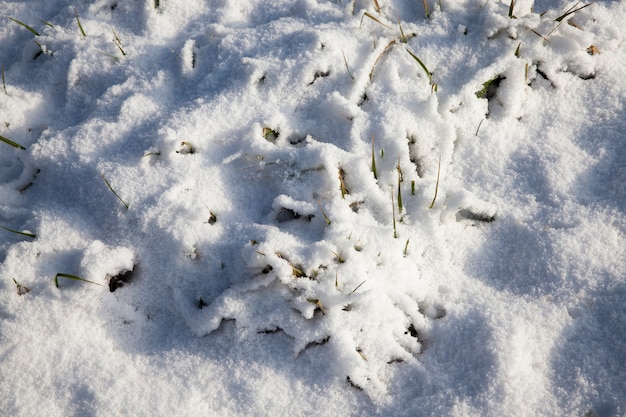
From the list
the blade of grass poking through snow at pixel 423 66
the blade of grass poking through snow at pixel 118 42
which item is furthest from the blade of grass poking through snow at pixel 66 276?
the blade of grass poking through snow at pixel 423 66

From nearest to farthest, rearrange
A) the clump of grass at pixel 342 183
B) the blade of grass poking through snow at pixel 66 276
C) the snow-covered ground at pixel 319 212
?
the snow-covered ground at pixel 319 212 → the blade of grass poking through snow at pixel 66 276 → the clump of grass at pixel 342 183

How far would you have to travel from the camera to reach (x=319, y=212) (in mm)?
1742

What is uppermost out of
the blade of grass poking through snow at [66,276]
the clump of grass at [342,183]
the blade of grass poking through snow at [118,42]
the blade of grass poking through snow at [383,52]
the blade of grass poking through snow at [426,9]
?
the blade of grass poking through snow at [426,9]

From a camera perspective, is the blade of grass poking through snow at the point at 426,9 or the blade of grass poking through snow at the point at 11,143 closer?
the blade of grass poking through snow at the point at 11,143

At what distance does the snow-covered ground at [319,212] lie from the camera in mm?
1507

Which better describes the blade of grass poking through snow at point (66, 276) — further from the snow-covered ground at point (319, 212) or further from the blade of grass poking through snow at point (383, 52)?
the blade of grass poking through snow at point (383, 52)

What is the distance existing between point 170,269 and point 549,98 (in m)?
1.71

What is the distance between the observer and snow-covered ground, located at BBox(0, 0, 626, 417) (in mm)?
1507

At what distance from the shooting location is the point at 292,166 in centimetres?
186

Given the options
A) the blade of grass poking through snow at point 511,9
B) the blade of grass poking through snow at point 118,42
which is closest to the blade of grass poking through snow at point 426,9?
the blade of grass poking through snow at point 511,9

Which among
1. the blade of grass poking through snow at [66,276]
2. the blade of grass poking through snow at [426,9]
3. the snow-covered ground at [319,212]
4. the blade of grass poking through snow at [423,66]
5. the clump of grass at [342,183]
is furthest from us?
the blade of grass poking through snow at [426,9]

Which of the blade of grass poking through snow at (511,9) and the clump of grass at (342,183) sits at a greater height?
the blade of grass poking through snow at (511,9)

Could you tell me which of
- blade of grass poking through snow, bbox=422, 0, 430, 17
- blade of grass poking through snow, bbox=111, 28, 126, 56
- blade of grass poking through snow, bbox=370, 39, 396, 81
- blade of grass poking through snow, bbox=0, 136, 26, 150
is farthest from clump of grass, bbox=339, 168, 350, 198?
blade of grass poking through snow, bbox=0, 136, 26, 150

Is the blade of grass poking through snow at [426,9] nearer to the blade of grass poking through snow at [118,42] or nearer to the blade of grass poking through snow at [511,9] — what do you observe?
the blade of grass poking through snow at [511,9]
